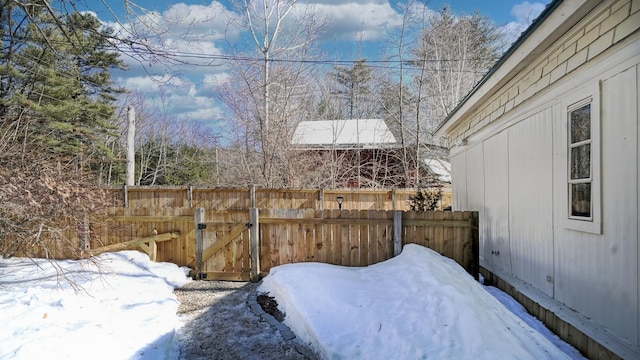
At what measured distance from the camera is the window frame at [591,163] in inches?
113

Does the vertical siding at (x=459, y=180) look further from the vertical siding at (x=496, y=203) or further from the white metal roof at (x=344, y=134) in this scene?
the white metal roof at (x=344, y=134)

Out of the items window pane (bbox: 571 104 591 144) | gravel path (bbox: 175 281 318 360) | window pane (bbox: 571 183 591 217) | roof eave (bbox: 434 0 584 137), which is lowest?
gravel path (bbox: 175 281 318 360)

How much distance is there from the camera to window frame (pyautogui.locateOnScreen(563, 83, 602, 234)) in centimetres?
287

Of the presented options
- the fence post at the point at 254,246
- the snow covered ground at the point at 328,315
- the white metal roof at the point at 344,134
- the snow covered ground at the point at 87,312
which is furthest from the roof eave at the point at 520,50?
the white metal roof at the point at 344,134

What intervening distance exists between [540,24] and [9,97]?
14.0m

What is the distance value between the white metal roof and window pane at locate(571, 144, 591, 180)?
12.5 meters

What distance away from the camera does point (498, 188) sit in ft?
17.4

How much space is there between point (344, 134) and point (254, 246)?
12.5m

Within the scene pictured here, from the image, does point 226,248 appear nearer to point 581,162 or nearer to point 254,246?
point 254,246

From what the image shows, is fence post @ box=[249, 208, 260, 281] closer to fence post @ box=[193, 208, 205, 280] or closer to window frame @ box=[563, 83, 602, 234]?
fence post @ box=[193, 208, 205, 280]

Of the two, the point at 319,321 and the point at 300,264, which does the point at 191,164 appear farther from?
the point at 319,321

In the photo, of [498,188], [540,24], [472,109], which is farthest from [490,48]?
[540,24]

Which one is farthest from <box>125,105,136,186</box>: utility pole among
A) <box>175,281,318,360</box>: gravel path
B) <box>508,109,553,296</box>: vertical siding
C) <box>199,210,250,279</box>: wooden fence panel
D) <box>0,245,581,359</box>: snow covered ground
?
<box>508,109,553,296</box>: vertical siding

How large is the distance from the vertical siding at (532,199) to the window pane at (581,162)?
40 centimetres
